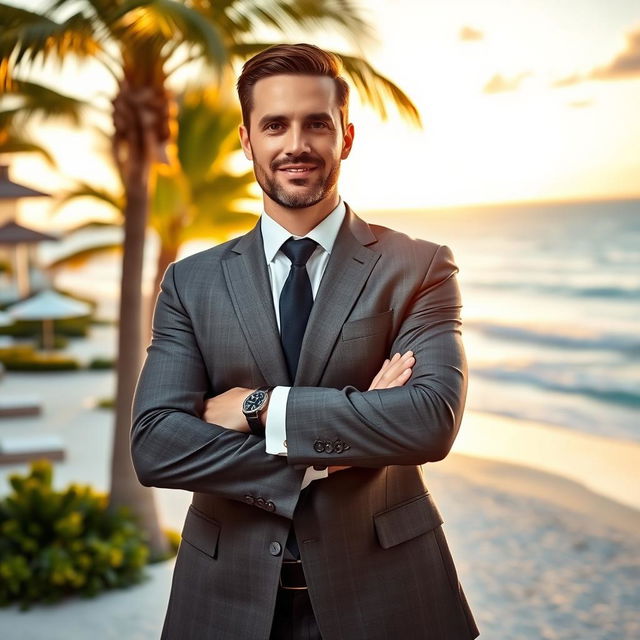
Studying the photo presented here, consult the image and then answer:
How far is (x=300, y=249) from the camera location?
2.52m

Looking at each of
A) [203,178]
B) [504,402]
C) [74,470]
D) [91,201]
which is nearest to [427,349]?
[74,470]

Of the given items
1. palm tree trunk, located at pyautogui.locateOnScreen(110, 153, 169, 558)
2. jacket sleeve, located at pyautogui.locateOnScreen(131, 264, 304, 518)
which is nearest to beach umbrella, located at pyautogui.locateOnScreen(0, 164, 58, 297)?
palm tree trunk, located at pyautogui.locateOnScreen(110, 153, 169, 558)

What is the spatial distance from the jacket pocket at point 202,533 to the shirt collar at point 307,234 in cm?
72

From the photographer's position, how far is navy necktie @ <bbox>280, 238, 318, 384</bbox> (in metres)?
Answer: 2.48

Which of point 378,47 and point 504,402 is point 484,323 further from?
point 378,47

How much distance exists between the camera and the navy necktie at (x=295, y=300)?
97.8 inches

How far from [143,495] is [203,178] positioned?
6.67 metres

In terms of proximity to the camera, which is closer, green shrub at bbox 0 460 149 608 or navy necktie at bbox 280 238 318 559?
navy necktie at bbox 280 238 318 559

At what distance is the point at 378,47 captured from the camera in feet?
20.9

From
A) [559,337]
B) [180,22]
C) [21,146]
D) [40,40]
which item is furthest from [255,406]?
[559,337]

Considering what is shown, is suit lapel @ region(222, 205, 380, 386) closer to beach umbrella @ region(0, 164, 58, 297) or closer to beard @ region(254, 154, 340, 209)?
beard @ region(254, 154, 340, 209)

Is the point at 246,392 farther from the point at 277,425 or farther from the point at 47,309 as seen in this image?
the point at 47,309

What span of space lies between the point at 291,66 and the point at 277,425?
907 mm

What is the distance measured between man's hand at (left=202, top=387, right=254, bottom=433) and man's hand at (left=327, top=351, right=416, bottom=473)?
262 mm
